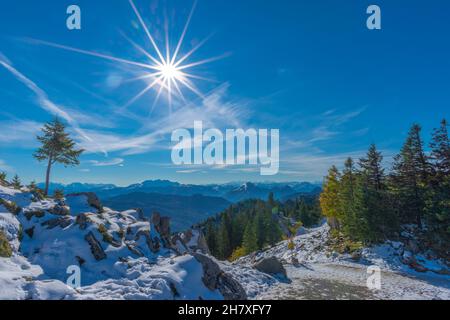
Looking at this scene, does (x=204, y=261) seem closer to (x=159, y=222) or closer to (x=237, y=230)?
(x=159, y=222)

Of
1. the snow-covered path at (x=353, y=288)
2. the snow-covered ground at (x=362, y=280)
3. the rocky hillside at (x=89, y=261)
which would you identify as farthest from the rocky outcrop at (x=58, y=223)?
the snow-covered path at (x=353, y=288)

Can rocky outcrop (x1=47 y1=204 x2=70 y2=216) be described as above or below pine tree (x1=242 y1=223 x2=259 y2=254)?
above

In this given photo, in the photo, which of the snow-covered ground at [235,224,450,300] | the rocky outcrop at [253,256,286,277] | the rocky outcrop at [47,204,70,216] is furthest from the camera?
the rocky outcrop at [253,256,286,277]

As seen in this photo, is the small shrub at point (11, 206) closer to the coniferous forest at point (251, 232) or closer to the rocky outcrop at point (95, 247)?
the rocky outcrop at point (95, 247)

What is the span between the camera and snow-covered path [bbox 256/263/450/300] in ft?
45.5

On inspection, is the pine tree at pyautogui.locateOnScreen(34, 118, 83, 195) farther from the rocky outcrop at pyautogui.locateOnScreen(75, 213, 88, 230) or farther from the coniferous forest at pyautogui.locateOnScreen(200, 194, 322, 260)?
the coniferous forest at pyautogui.locateOnScreen(200, 194, 322, 260)

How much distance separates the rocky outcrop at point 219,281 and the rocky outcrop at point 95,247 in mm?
4876

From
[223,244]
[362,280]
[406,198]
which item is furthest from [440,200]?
[223,244]

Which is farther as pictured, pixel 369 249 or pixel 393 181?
pixel 393 181

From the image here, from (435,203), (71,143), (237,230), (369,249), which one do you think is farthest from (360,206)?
(237,230)

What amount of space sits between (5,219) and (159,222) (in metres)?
9.55

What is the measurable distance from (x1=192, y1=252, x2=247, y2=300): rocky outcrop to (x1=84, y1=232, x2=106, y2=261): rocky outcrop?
16.0ft

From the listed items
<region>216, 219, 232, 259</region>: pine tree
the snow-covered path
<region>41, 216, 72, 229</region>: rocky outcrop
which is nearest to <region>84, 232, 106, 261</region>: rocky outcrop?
<region>41, 216, 72, 229</region>: rocky outcrop
